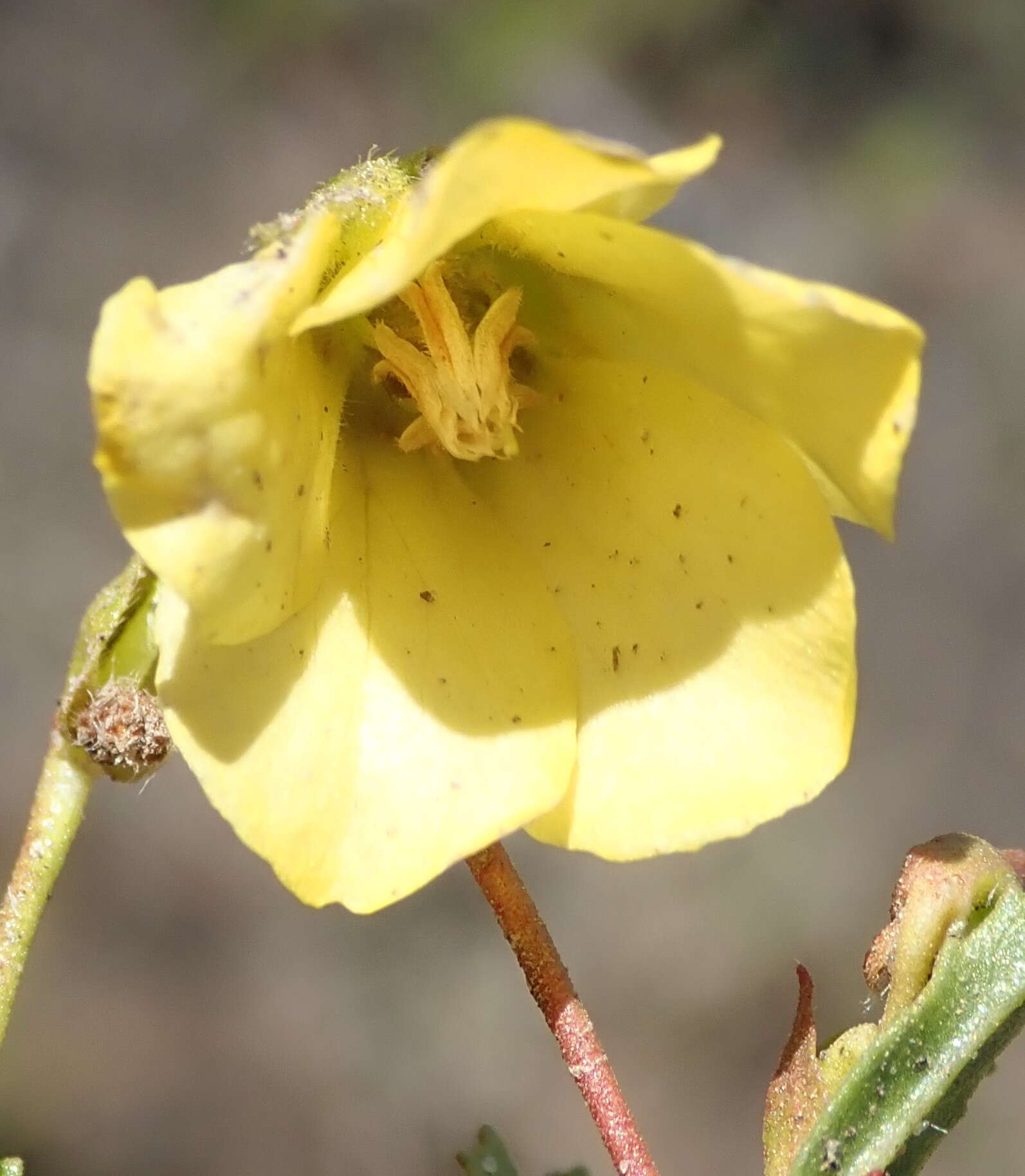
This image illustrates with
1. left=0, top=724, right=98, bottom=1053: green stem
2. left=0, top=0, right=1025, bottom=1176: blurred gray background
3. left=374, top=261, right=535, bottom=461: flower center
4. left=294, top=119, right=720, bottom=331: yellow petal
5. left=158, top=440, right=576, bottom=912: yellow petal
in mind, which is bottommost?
left=0, top=0, right=1025, bottom=1176: blurred gray background

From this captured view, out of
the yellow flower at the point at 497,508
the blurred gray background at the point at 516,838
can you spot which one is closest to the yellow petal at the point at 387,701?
the yellow flower at the point at 497,508

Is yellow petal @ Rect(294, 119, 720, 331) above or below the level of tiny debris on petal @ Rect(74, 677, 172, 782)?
above

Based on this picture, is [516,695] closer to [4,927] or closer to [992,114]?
[4,927]

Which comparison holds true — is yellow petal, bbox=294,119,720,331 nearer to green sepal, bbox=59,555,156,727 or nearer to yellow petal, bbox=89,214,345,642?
yellow petal, bbox=89,214,345,642

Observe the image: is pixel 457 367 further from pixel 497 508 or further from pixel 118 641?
pixel 118 641

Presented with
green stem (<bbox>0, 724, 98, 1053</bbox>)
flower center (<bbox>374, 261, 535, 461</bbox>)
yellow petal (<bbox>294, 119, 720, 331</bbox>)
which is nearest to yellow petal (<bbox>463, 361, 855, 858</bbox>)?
flower center (<bbox>374, 261, 535, 461</bbox>)

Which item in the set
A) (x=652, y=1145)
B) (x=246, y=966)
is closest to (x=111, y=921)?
(x=246, y=966)
